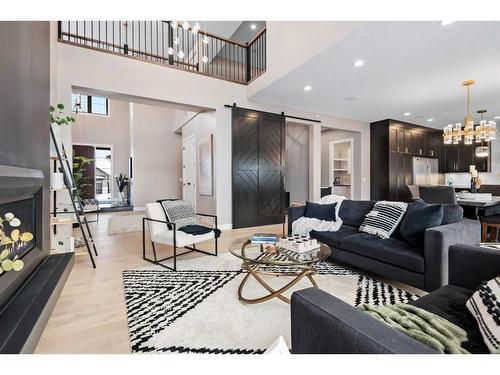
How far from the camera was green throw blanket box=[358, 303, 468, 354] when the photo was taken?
32.8 inches

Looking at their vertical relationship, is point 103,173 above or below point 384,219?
above

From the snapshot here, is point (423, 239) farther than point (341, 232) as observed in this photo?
No

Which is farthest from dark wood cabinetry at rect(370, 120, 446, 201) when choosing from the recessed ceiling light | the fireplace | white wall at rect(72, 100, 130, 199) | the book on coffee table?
white wall at rect(72, 100, 130, 199)

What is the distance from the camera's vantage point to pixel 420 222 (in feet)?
7.62

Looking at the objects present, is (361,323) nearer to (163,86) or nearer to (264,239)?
(264,239)

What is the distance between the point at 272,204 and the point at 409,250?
3747mm

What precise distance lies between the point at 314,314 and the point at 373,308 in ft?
1.17

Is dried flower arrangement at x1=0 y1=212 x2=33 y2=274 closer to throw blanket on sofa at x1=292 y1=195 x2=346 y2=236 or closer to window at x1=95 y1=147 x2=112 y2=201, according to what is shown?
throw blanket on sofa at x1=292 y1=195 x2=346 y2=236

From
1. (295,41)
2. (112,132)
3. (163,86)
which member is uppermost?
(295,41)

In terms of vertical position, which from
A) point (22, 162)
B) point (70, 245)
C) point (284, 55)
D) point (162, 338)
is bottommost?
point (162, 338)

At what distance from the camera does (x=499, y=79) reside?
4.07 m

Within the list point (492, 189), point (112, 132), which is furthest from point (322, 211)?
point (112, 132)
